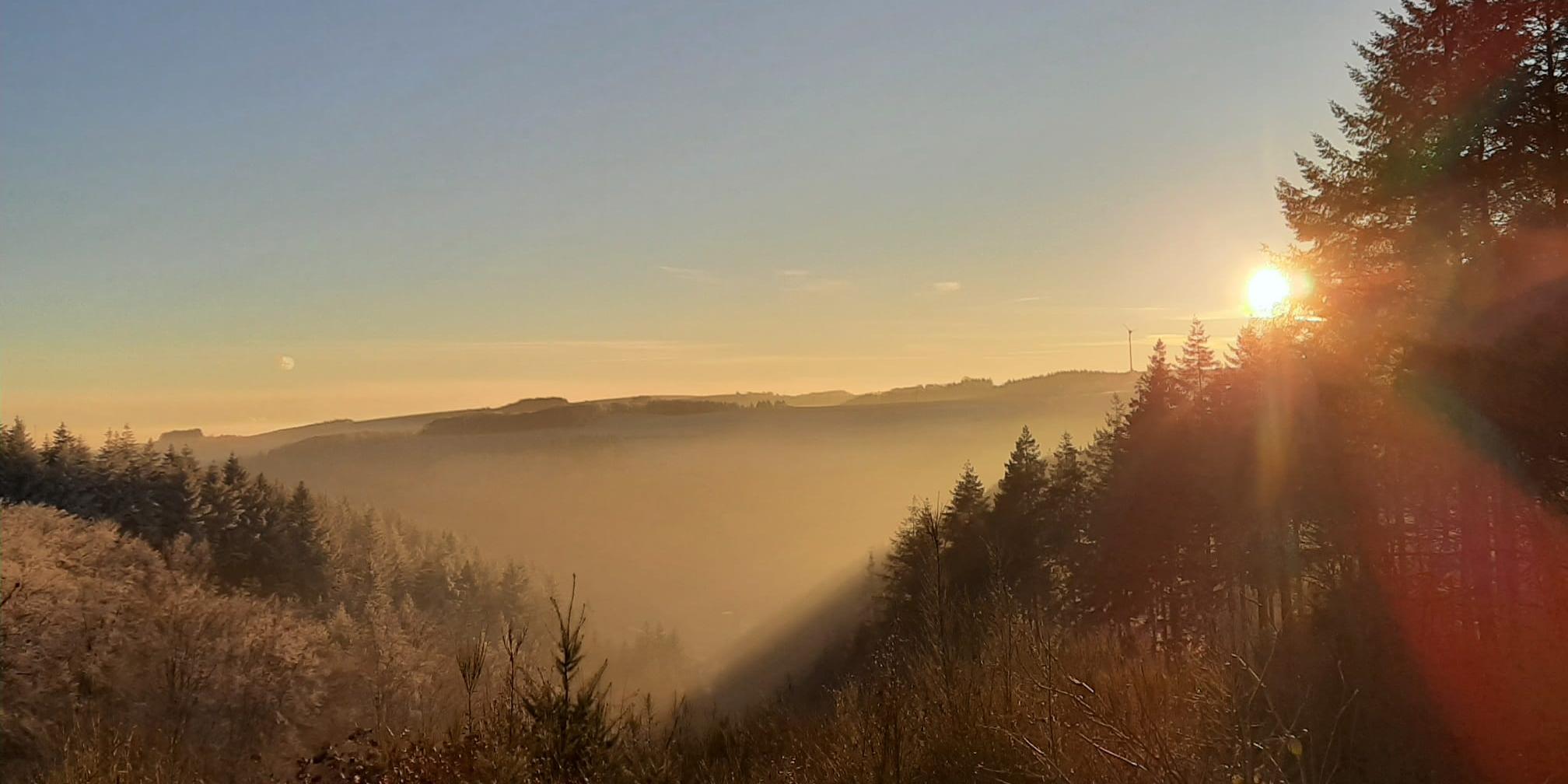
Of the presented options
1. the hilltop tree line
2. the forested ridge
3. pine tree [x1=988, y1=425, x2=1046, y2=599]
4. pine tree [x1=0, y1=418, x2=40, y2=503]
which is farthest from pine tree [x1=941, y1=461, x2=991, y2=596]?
pine tree [x1=0, y1=418, x2=40, y2=503]

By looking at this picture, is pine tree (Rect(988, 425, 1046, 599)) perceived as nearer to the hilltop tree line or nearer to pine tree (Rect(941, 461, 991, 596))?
pine tree (Rect(941, 461, 991, 596))

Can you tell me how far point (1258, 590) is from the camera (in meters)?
13.7

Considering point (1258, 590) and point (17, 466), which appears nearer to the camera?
point (1258, 590)

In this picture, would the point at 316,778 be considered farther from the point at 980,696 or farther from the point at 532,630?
the point at 532,630

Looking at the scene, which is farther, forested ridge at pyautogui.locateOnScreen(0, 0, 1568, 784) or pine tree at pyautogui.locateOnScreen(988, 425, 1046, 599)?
pine tree at pyautogui.locateOnScreen(988, 425, 1046, 599)

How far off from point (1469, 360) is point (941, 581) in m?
9.95

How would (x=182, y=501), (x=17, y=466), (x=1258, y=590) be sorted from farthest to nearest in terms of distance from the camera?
(x=182, y=501) → (x=17, y=466) → (x=1258, y=590)

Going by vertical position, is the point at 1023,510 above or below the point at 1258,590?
below

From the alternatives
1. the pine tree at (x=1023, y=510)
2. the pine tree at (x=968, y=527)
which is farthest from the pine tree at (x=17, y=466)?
the pine tree at (x=1023, y=510)

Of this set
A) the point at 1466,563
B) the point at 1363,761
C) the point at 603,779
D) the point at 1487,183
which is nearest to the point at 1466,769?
the point at 1363,761

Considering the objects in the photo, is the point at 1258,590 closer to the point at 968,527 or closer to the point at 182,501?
the point at 968,527

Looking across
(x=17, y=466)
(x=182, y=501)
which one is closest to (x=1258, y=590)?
(x=182, y=501)

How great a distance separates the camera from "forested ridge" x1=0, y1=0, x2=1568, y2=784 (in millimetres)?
6227

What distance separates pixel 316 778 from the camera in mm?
7250
